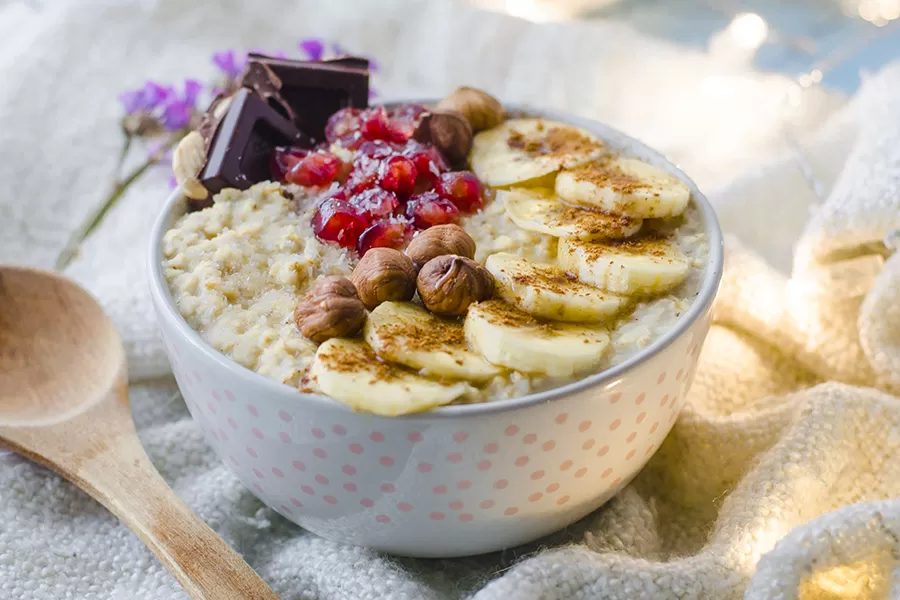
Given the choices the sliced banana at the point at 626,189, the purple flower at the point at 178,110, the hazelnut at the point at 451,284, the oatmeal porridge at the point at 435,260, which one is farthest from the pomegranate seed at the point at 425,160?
the purple flower at the point at 178,110

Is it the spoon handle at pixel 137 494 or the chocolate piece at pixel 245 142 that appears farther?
the chocolate piece at pixel 245 142

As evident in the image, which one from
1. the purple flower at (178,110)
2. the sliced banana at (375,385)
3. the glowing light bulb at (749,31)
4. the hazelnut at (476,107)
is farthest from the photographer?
the glowing light bulb at (749,31)

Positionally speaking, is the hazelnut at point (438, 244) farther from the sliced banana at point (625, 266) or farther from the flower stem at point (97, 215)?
the flower stem at point (97, 215)

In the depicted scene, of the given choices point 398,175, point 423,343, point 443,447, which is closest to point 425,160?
point 398,175

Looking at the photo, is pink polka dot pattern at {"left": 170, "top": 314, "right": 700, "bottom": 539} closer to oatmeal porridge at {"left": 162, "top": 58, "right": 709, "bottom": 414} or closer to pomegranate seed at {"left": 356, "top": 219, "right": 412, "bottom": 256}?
oatmeal porridge at {"left": 162, "top": 58, "right": 709, "bottom": 414}

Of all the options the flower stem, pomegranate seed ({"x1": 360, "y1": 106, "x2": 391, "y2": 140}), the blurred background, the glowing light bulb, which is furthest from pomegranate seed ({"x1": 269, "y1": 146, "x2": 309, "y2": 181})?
the glowing light bulb

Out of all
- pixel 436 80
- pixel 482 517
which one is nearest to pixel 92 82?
pixel 436 80

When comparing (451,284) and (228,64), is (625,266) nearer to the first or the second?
(451,284)
